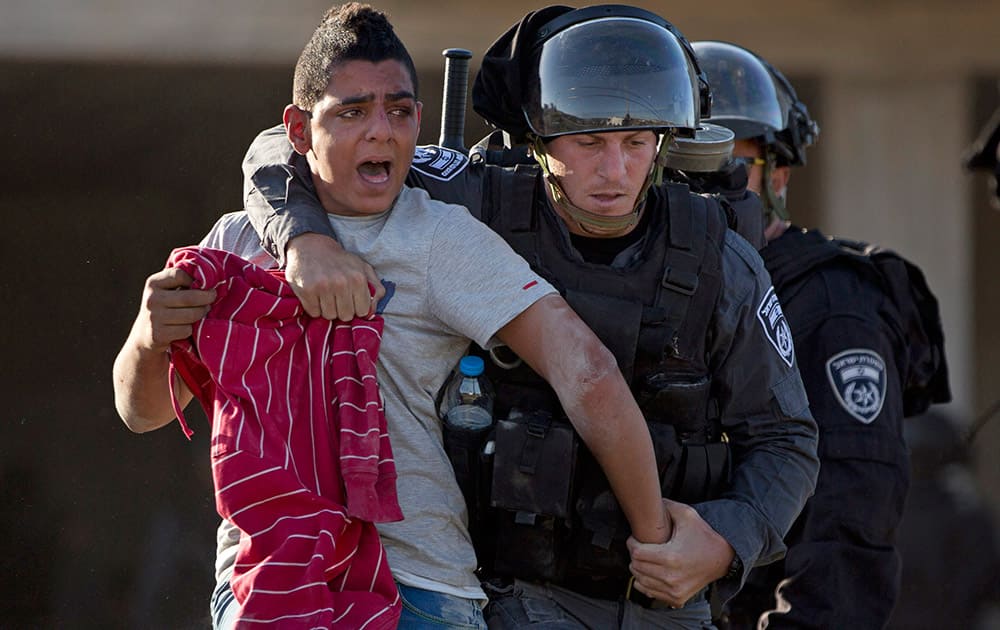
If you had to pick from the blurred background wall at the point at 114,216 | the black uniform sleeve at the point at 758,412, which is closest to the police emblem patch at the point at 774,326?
the black uniform sleeve at the point at 758,412

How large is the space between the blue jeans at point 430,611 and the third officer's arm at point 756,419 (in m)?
0.58

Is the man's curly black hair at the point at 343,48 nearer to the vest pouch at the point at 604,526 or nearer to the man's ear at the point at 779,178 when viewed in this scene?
the vest pouch at the point at 604,526

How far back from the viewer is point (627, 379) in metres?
3.00

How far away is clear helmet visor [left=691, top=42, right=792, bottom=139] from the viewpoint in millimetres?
4445

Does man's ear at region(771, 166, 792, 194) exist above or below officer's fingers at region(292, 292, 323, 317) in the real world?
above

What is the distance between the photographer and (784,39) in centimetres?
716

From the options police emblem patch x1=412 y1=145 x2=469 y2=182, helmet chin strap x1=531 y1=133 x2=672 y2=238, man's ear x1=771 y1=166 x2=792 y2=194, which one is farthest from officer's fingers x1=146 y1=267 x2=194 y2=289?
man's ear x1=771 y1=166 x2=792 y2=194

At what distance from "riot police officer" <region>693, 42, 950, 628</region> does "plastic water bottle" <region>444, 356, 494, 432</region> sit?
136 centimetres

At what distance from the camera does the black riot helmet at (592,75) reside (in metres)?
3.11

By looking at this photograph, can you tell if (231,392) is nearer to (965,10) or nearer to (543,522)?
(543,522)

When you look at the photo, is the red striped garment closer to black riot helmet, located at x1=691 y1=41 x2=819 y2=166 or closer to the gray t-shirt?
the gray t-shirt

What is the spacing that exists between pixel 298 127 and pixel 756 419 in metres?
1.14

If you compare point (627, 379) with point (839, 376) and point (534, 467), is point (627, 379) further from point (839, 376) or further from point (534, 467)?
point (839, 376)

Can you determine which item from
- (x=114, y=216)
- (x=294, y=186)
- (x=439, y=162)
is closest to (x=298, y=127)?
(x=294, y=186)
